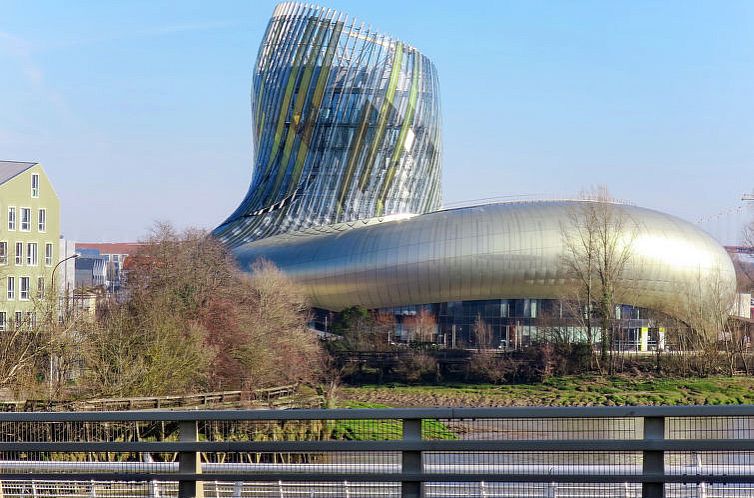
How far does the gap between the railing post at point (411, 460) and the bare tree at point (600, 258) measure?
178 feet

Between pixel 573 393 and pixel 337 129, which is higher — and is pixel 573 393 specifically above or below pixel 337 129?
below

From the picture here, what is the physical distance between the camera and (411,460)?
852 cm

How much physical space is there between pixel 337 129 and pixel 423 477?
289ft

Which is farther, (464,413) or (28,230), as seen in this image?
(28,230)

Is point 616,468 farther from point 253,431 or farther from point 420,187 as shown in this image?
point 420,187

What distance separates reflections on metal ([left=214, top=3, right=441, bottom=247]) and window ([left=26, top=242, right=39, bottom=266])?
32894 millimetres

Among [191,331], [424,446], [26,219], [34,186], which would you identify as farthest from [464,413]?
[34,186]

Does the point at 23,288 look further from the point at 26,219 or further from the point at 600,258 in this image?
the point at 600,258

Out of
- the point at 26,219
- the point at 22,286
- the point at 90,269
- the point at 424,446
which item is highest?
the point at 26,219

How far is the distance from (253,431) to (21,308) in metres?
50.8

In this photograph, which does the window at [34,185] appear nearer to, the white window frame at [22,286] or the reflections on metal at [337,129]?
the white window frame at [22,286]

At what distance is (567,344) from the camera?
209 ft

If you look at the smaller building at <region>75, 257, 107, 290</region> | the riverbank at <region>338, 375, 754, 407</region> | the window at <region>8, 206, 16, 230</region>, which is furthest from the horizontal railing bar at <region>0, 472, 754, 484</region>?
the smaller building at <region>75, 257, 107, 290</region>

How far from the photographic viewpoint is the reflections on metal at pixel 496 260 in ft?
253
